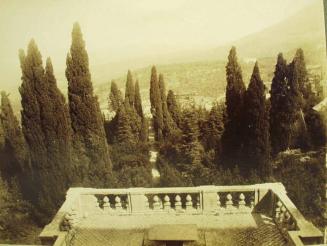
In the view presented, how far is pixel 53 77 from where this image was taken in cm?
646

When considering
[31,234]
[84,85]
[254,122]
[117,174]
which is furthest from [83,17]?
[31,234]

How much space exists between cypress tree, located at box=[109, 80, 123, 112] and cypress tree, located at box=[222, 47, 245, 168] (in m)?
1.98

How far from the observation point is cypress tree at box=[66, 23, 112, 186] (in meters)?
6.62

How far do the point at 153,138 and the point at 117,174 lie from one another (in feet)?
3.22

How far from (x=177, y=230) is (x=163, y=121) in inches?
86.9

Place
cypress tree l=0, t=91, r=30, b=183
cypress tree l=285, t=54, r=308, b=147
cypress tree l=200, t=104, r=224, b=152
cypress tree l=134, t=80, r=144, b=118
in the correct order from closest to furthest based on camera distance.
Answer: cypress tree l=285, t=54, r=308, b=147 → cypress tree l=200, t=104, r=224, b=152 → cypress tree l=134, t=80, r=144, b=118 → cypress tree l=0, t=91, r=30, b=183

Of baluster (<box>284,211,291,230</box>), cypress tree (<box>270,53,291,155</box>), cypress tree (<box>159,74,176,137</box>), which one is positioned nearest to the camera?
baluster (<box>284,211,291,230</box>)

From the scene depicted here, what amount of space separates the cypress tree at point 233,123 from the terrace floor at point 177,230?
1.00 meters

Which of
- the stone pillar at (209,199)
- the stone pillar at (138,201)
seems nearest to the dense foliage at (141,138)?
the stone pillar at (209,199)

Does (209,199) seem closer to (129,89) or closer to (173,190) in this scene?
(173,190)

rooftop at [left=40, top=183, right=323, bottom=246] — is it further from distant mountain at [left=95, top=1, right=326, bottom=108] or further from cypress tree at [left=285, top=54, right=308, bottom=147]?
distant mountain at [left=95, top=1, right=326, bottom=108]

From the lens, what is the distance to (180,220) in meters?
5.90

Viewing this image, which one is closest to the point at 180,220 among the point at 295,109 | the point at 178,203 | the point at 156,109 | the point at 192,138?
the point at 178,203

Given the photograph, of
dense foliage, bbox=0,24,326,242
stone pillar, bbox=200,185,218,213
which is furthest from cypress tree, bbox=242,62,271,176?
stone pillar, bbox=200,185,218,213
